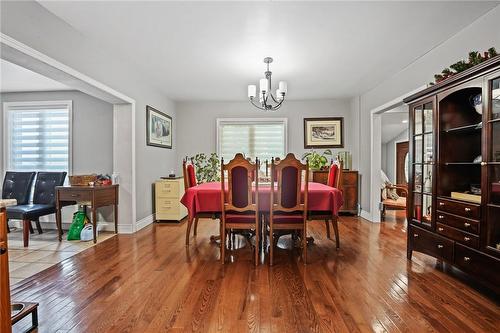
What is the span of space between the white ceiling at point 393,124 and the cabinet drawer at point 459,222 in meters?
3.80

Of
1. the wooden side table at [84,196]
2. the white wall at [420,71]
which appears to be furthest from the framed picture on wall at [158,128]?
the white wall at [420,71]

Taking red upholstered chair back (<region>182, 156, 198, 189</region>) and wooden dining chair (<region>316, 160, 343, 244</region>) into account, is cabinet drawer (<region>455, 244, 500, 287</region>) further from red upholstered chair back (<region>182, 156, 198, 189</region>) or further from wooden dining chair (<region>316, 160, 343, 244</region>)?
red upholstered chair back (<region>182, 156, 198, 189</region>)

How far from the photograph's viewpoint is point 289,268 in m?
2.73

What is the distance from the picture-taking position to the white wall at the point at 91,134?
4383 mm

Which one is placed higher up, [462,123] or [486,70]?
[486,70]

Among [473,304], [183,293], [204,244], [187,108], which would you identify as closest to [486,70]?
[473,304]

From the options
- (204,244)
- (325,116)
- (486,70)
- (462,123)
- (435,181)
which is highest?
(325,116)

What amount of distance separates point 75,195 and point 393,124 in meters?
7.00

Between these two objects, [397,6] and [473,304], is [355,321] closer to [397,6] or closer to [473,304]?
[473,304]

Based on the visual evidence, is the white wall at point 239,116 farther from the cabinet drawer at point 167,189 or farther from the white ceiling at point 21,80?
the white ceiling at point 21,80

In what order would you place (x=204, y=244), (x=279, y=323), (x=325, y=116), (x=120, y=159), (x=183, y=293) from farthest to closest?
1. (x=325, y=116)
2. (x=120, y=159)
3. (x=204, y=244)
4. (x=183, y=293)
5. (x=279, y=323)

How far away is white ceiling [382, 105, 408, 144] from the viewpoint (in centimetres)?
641

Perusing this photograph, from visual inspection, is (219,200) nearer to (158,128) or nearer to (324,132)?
(158,128)

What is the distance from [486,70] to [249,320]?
2429 mm
